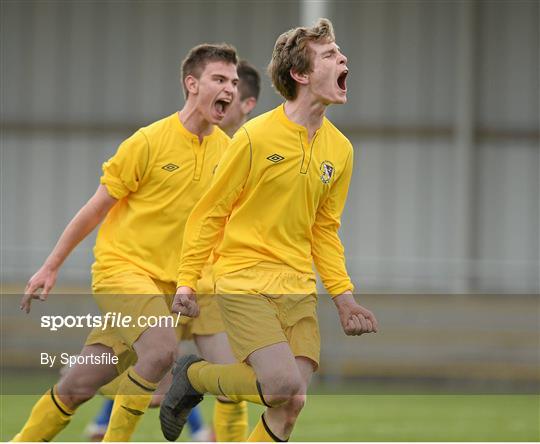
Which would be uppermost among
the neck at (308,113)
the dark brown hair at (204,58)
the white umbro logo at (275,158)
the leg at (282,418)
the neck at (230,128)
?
the dark brown hair at (204,58)

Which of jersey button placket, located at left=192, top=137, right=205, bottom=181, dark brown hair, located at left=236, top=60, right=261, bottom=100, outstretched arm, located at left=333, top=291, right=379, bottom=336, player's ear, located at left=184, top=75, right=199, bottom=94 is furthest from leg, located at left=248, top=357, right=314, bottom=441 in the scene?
dark brown hair, located at left=236, top=60, right=261, bottom=100

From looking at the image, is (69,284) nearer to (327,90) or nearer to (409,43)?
(409,43)

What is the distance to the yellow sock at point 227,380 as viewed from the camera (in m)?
5.49

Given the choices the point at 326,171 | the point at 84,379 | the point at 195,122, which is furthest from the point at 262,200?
the point at 84,379

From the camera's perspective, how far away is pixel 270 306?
17.9 feet

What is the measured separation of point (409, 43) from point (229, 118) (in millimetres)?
8024

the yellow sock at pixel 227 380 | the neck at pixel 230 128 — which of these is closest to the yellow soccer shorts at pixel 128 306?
the yellow sock at pixel 227 380

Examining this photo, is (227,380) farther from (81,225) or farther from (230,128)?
(230,128)

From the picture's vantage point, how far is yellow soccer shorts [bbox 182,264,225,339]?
641cm

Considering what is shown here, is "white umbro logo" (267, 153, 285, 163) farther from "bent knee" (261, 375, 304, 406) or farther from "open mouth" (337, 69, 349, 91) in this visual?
"bent knee" (261, 375, 304, 406)

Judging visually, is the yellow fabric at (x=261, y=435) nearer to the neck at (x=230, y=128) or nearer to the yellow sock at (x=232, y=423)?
the yellow sock at (x=232, y=423)

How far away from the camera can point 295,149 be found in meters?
5.52

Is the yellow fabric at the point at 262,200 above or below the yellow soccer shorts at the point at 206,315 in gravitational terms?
above

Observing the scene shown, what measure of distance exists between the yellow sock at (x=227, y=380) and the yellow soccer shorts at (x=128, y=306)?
30 cm
